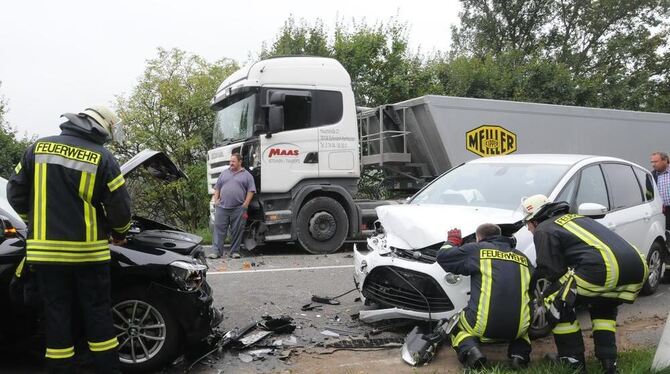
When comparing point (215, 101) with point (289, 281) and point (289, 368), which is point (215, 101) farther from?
point (289, 368)

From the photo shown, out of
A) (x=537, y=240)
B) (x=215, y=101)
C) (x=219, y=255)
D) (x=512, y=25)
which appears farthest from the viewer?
(x=512, y=25)

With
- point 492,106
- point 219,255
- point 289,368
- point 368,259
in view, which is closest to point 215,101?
point 219,255

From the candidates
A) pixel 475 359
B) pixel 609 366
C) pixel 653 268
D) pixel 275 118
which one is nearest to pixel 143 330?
pixel 475 359

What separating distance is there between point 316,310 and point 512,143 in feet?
20.9

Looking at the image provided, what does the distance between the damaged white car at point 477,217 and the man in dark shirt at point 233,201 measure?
3.70 meters

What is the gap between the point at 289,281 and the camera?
6.93m

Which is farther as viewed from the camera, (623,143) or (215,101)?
(623,143)

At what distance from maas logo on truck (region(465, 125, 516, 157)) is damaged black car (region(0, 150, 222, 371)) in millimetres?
6991

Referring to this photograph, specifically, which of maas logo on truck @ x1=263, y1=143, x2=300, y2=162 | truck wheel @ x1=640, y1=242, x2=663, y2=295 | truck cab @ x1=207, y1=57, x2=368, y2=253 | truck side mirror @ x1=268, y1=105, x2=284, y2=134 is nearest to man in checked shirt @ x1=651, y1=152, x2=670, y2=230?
truck wheel @ x1=640, y1=242, x2=663, y2=295

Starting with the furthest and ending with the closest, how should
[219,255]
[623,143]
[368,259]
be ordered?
[623,143], [219,255], [368,259]

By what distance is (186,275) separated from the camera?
3906 mm

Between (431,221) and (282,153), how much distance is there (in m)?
4.66

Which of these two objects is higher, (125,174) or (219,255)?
(125,174)

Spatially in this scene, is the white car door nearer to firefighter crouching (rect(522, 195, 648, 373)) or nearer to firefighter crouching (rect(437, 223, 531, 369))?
firefighter crouching (rect(522, 195, 648, 373))
